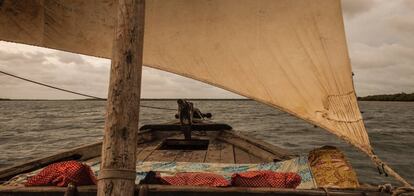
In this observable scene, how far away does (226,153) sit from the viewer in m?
6.42

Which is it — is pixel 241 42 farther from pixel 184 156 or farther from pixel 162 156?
pixel 162 156

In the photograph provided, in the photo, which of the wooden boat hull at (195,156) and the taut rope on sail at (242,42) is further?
the taut rope on sail at (242,42)

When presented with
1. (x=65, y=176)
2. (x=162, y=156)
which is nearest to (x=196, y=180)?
(x=65, y=176)

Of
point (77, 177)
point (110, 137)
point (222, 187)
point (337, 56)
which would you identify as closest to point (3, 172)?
point (77, 177)

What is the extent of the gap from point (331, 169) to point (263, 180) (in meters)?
1.09

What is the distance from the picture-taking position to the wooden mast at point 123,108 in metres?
2.44

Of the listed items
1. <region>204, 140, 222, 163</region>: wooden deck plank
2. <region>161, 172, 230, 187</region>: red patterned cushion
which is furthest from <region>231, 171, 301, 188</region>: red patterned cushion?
<region>204, 140, 222, 163</region>: wooden deck plank

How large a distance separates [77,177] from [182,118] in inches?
179

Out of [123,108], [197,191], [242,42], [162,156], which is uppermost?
[242,42]

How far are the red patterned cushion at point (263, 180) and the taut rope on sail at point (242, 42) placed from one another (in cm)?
105

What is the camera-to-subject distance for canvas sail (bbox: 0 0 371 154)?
12.6 ft

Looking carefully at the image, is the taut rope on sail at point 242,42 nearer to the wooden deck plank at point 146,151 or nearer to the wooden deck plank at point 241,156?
the wooden deck plank at point 241,156

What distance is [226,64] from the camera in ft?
13.9

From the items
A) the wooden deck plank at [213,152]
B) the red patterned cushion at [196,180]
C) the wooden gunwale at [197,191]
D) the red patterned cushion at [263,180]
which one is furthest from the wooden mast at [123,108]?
the wooden deck plank at [213,152]
